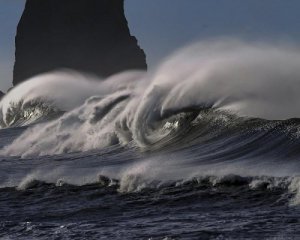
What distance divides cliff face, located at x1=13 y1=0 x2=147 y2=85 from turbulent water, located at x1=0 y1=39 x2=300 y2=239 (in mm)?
105568

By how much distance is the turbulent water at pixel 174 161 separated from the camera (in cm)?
916

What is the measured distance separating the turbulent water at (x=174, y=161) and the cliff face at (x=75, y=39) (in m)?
106

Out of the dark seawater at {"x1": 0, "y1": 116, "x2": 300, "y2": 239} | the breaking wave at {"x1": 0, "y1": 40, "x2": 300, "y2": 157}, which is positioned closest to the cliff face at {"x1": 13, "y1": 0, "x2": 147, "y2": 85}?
the breaking wave at {"x1": 0, "y1": 40, "x2": 300, "y2": 157}

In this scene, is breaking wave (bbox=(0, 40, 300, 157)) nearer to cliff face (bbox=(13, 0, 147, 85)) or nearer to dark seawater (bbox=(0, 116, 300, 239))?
dark seawater (bbox=(0, 116, 300, 239))

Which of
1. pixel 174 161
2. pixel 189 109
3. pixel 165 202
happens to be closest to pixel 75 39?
pixel 189 109

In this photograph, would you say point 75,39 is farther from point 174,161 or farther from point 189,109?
point 174,161

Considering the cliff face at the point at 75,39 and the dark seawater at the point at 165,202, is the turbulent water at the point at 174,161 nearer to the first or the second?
the dark seawater at the point at 165,202

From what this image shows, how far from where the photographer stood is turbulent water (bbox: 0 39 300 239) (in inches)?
360

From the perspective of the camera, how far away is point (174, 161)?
1475cm

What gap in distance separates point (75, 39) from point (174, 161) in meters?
128

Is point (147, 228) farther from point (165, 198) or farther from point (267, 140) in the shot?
point (267, 140)

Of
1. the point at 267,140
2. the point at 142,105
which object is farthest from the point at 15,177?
the point at 142,105

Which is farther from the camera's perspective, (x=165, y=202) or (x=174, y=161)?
(x=174, y=161)

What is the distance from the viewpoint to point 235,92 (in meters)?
20.8
